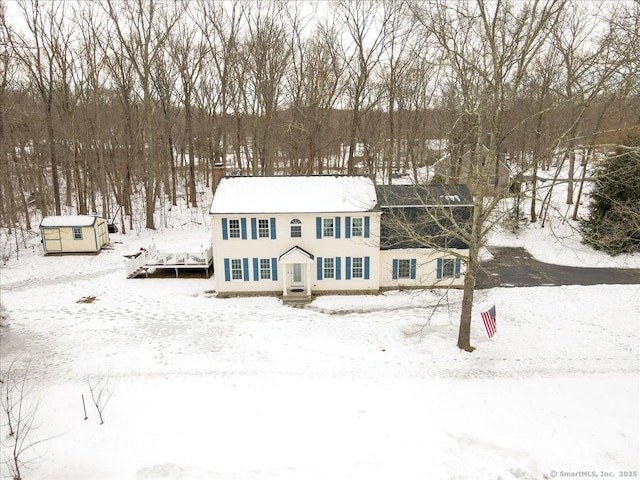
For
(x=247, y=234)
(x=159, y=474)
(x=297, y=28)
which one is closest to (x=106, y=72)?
(x=297, y=28)

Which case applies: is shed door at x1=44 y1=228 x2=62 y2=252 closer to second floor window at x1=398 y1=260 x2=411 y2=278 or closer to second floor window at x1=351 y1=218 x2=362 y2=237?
second floor window at x1=351 y1=218 x2=362 y2=237

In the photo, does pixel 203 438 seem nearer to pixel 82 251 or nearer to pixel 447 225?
pixel 447 225

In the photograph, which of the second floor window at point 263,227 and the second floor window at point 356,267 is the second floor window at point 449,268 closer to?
the second floor window at point 356,267

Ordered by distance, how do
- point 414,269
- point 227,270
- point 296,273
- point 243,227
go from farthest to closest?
point 414,269, point 296,273, point 227,270, point 243,227

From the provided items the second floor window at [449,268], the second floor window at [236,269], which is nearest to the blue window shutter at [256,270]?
the second floor window at [236,269]

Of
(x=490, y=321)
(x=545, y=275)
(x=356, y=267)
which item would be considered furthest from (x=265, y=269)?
(x=545, y=275)

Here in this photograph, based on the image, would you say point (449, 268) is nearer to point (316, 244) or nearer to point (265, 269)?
point (316, 244)

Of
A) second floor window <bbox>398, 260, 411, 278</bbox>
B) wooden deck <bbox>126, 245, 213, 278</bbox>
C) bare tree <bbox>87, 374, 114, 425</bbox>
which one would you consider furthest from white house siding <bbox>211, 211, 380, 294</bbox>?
bare tree <bbox>87, 374, 114, 425</bbox>
